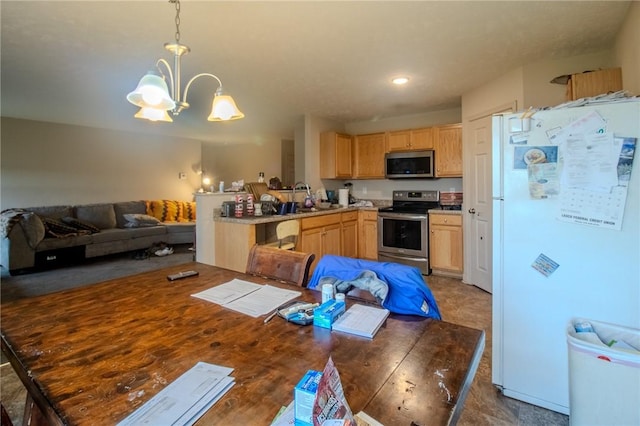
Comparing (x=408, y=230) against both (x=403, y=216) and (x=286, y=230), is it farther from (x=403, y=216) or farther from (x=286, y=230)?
(x=286, y=230)

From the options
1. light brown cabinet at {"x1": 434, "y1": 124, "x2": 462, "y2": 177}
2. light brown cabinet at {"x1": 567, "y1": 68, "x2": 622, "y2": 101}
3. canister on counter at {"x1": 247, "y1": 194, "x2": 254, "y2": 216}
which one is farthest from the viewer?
light brown cabinet at {"x1": 434, "y1": 124, "x2": 462, "y2": 177}

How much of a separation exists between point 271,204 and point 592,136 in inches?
114

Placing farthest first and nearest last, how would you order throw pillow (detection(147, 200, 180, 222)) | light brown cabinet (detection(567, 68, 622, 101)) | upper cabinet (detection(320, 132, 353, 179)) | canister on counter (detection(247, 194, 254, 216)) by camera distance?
throw pillow (detection(147, 200, 180, 222))
upper cabinet (detection(320, 132, 353, 179))
canister on counter (detection(247, 194, 254, 216))
light brown cabinet (detection(567, 68, 622, 101))

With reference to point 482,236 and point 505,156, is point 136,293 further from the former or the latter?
point 482,236

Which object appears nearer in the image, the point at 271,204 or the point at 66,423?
the point at 66,423

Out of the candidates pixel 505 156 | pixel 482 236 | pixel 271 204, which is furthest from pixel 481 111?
pixel 271 204

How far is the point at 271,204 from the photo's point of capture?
366cm

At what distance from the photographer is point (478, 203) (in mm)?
3660

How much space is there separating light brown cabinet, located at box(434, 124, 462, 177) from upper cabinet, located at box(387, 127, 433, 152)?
0.36ft

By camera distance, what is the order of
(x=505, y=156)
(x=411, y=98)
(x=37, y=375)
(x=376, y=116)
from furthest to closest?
(x=376, y=116) < (x=411, y=98) < (x=505, y=156) < (x=37, y=375)

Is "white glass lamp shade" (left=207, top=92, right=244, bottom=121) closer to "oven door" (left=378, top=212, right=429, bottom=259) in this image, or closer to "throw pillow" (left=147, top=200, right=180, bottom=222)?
"oven door" (left=378, top=212, right=429, bottom=259)

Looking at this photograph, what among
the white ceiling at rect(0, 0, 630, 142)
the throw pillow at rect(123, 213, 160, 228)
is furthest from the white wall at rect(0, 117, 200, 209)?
the white ceiling at rect(0, 0, 630, 142)

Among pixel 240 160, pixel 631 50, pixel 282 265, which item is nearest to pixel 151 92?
pixel 282 265

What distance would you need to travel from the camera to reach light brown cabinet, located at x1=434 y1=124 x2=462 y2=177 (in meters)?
4.15
